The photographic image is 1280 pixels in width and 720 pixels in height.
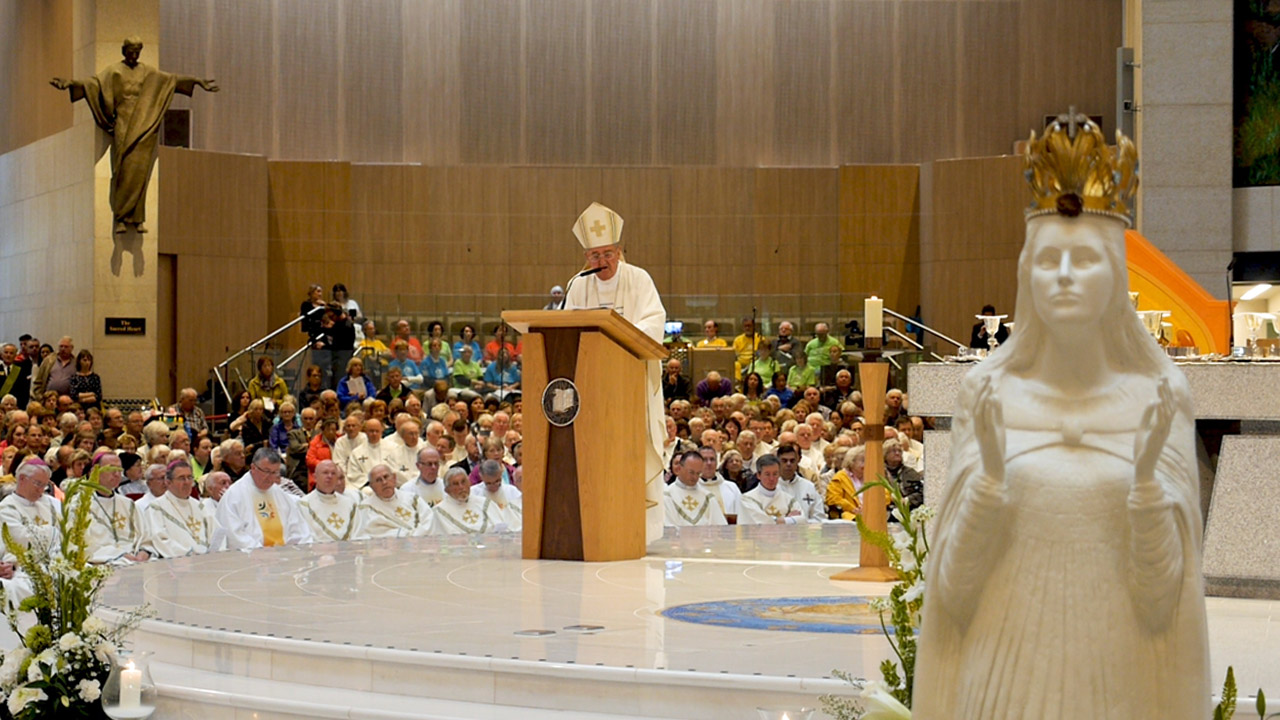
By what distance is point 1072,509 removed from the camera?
122 inches

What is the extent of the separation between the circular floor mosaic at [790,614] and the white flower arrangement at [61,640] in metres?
2.33

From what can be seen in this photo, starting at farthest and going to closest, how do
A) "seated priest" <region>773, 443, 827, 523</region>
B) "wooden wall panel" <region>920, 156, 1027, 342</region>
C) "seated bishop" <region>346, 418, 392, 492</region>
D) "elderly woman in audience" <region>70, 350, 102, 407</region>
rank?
1. "wooden wall panel" <region>920, 156, 1027, 342</region>
2. "elderly woman in audience" <region>70, 350, 102, 407</region>
3. "seated bishop" <region>346, 418, 392, 492</region>
4. "seated priest" <region>773, 443, 827, 523</region>

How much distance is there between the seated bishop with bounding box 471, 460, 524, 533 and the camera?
38.2ft

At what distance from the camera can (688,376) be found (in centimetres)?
1739

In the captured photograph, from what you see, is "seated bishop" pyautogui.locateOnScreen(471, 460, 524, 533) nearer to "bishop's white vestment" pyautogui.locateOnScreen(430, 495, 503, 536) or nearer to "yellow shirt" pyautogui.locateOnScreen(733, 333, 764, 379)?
"bishop's white vestment" pyautogui.locateOnScreen(430, 495, 503, 536)

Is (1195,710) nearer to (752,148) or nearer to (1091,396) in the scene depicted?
(1091,396)

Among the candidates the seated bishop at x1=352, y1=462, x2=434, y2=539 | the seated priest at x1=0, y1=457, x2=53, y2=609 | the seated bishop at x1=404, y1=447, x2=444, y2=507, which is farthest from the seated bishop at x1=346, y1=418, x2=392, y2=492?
the seated priest at x1=0, y1=457, x2=53, y2=609

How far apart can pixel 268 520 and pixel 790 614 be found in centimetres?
506

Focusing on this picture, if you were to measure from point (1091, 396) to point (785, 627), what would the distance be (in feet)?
A: 11.8

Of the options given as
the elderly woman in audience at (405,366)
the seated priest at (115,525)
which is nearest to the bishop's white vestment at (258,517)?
the seated priest at (115,525)

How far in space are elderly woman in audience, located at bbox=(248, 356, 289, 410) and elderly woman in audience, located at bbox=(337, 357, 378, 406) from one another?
70cm

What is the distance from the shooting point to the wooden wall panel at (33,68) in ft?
68.8

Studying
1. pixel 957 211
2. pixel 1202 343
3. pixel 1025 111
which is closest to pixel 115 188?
pixel 957 211

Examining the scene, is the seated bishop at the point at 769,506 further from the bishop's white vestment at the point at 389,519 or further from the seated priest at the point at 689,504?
the bishop's white vestment at the point at 389,519
